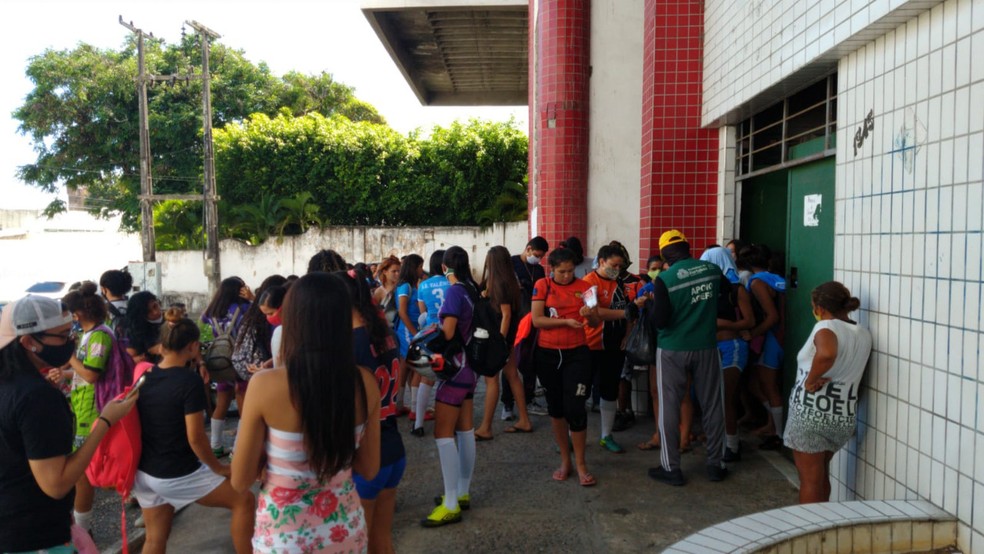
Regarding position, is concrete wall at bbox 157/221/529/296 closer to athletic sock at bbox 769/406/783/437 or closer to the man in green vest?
athletic sock at bbox 769/406/783/437

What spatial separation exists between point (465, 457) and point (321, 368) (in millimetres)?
2794

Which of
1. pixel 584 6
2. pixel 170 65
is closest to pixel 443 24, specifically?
pixel 584 6

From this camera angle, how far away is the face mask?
2.77 metres

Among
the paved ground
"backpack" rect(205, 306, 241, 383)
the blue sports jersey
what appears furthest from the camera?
the blue sports jersey

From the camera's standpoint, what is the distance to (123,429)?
3426 mm

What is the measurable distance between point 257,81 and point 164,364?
3176cm

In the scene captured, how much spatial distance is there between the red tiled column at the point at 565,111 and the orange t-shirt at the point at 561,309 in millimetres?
4031

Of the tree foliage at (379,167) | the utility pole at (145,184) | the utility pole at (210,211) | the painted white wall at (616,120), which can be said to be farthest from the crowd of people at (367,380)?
the utility pole at (145,184)

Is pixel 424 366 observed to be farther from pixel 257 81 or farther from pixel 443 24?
pixel 257 81

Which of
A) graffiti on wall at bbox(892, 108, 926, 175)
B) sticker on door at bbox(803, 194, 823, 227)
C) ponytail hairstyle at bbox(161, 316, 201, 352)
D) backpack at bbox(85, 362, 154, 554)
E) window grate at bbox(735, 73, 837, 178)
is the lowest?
backpack at bbox(85, 362, 154, 554)

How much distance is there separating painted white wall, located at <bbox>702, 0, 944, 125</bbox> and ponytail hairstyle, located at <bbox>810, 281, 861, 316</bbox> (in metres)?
1.44

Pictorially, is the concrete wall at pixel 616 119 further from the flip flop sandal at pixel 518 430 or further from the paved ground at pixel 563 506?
the paved ground at pixel 563 506

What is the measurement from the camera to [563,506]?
5023 mm

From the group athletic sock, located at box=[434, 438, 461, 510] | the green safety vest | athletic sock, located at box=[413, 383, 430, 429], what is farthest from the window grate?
athletic sock, located at box=[413, 383, 430, 429]
